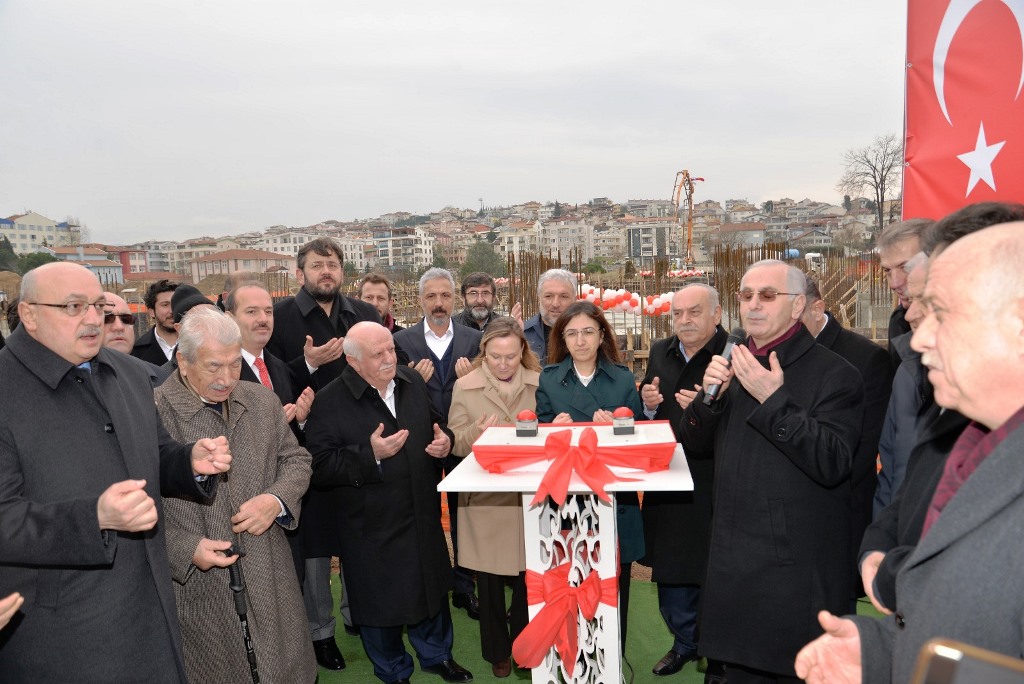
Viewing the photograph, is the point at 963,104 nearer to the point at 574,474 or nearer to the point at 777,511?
the point at 777,511

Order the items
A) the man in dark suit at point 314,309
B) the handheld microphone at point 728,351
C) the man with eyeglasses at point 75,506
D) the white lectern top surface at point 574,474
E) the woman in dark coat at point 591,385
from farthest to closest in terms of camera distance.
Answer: the man in dark suit at point 314,309 → the woman in dark coat at point 591,385 → the handheld microphone at point 728,351 → the white lectern top surface at point 574,474 → the man with eyeglasses at point 75,506

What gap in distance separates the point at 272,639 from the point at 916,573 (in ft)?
8.31

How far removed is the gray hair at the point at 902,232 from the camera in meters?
3.30

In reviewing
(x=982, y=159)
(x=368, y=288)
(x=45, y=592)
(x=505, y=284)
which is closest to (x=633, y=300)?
(x=505, y=284)

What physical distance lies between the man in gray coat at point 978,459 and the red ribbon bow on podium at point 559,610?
163cm

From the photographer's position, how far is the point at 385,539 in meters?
3.55

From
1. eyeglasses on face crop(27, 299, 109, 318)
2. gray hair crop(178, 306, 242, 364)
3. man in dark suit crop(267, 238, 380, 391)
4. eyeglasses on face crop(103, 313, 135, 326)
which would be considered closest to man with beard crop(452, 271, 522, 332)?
man in dark suit crop(267, 238, 380, 391)

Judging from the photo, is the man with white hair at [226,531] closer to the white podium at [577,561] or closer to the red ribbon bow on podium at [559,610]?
the white podium at [577,561]

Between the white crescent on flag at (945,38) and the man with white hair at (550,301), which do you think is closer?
the white crescent on flag at (945,38)

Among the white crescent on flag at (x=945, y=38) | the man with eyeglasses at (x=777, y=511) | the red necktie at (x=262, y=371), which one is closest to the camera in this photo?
the man with eyeglasses at (x=777, y=511)

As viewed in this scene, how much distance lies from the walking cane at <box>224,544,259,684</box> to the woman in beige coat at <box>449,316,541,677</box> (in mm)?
1194

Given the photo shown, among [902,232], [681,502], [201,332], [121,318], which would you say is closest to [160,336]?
[121,318]

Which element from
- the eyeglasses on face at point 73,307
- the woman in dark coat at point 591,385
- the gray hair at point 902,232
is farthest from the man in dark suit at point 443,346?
the gray hair at point 902,232

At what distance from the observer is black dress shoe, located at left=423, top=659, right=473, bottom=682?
3.89 meters
